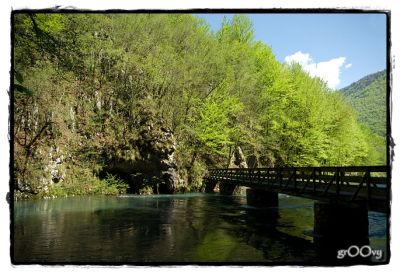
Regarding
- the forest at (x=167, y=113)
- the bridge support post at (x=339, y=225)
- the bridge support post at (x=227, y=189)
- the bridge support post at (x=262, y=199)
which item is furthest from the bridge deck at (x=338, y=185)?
the forest at (x=167, y=113)

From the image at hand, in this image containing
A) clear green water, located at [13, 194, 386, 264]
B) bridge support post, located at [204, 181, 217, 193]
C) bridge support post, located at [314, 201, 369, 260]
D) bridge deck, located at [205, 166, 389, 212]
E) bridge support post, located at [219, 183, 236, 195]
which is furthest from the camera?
bridge support post, located at [204, 181, 217, 193]

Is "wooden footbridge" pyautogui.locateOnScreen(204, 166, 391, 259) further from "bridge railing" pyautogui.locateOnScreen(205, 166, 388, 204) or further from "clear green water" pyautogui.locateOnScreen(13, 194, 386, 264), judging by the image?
"clear green water" pyautogui.locateOnScreen(13, 194, 386, 264)

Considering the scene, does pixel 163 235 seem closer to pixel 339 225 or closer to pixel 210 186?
pixel 339 225

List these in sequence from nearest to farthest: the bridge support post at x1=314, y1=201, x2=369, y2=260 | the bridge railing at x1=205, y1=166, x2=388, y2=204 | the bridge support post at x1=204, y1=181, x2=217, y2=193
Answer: the bridge railing at x1=205, y1=166, x2=388, y2=204 < the bridge support post at x1=314, y1=201, x2=369, y2=260 < the bridge support post at x1=204, y1=181, x2=217, y2=193

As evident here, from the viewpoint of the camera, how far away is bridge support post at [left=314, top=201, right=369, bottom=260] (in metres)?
11.5

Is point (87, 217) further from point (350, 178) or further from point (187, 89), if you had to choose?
point (187, 89)

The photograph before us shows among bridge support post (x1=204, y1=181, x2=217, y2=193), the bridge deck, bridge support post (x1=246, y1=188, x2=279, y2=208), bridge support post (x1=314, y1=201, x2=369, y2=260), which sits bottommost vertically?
bridge support post (x1=204, y1=181, x2=217, y2=193)

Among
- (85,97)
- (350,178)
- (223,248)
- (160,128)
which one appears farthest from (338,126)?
(223,248)

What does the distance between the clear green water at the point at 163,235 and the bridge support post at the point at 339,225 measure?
0.35m

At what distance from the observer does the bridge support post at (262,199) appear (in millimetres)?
22962

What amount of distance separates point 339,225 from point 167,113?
24.1 meters

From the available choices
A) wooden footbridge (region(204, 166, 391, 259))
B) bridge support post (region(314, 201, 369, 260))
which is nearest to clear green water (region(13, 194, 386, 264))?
bridge support post (region(314, 201, 369, 260))

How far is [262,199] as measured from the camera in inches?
906

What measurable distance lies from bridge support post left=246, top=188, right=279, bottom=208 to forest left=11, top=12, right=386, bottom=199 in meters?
10.3
